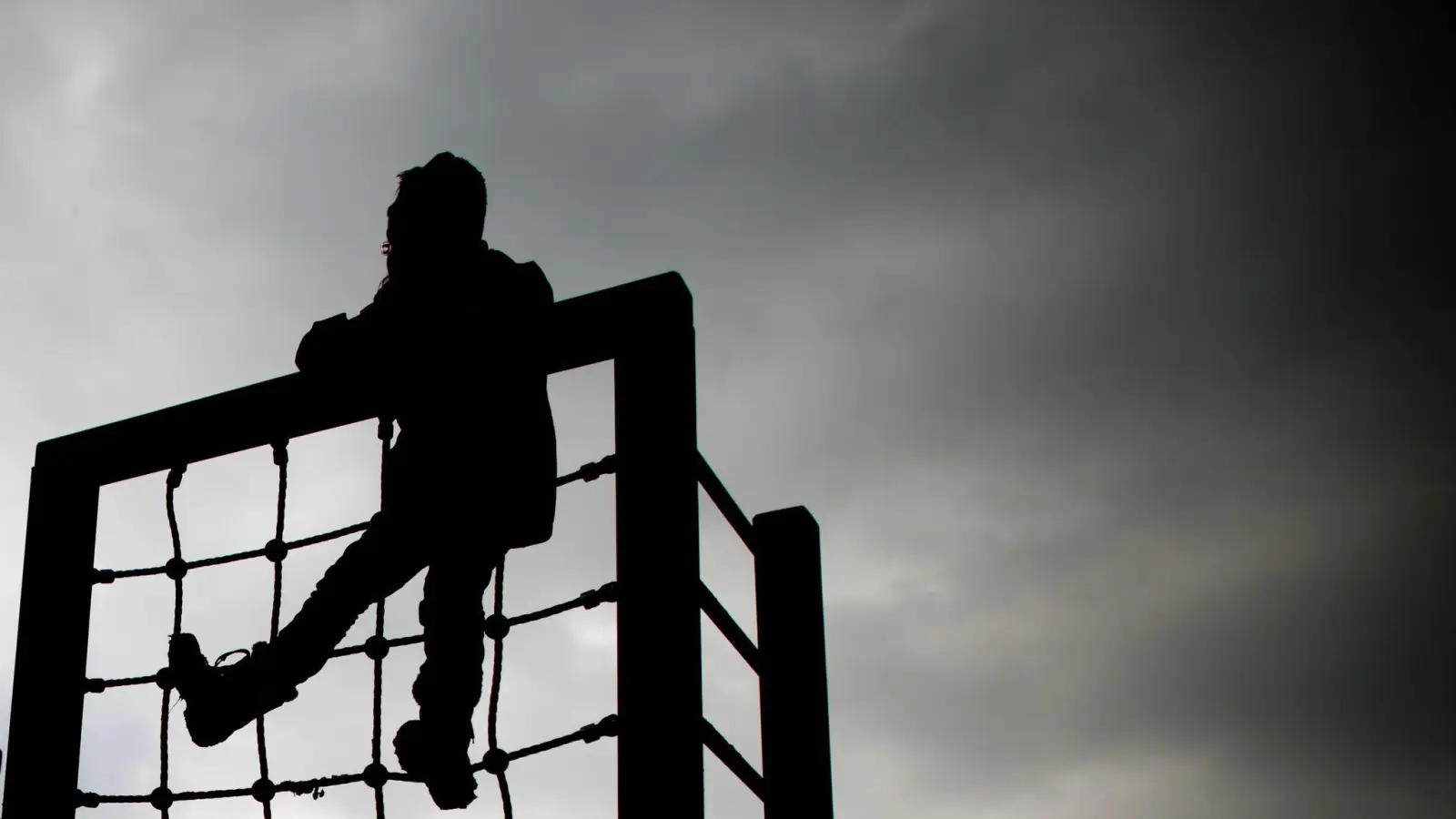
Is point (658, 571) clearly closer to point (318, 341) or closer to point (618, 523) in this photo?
point (618, 523)

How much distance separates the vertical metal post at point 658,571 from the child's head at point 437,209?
528 mm

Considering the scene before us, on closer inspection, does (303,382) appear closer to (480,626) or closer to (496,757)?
(480,626)

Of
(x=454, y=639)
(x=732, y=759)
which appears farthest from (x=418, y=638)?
(x=732, y=759)

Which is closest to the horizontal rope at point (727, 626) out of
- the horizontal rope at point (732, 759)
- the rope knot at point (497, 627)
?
the horizontal rope at point (732, 759)

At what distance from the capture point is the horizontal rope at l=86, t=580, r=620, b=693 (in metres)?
3.05

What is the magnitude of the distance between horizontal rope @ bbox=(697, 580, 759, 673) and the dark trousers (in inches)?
19.4

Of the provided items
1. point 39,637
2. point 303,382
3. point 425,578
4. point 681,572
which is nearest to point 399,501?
point 425,578

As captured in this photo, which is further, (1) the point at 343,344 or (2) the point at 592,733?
(1) the point at 343,344

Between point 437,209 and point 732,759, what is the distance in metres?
1.33

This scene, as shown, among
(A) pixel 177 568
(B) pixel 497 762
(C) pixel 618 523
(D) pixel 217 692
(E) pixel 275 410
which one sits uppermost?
(E) pixel 275 410

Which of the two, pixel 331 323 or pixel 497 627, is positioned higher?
pixel 331 323

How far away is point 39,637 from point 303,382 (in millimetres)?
910

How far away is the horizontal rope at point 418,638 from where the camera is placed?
120 inches

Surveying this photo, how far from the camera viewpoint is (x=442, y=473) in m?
3.38
